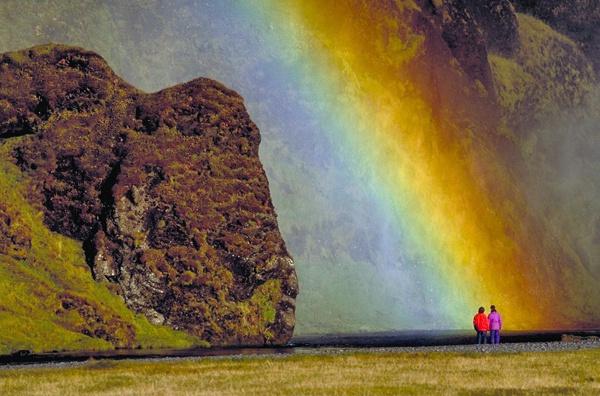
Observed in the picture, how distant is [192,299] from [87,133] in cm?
3351

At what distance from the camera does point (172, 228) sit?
13775 cm

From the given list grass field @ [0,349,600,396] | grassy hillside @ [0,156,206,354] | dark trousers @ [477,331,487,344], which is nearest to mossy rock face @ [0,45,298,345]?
grassy hillside @ [0,156,206,354]

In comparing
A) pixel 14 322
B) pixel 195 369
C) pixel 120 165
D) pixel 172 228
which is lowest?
pixel 195 369

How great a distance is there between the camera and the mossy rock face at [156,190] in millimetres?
133000

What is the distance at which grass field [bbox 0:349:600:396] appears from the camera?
53.6 m

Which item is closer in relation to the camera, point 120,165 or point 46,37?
point 120,165

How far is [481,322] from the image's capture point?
8781 cm

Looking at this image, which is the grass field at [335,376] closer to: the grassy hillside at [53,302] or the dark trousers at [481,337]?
the dark trousers at [481,337]

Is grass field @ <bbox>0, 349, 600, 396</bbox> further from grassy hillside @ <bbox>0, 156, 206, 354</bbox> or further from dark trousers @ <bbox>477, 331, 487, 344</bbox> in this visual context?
grassy hillside @ <bbox>0, 156, 206, 354</bbox>

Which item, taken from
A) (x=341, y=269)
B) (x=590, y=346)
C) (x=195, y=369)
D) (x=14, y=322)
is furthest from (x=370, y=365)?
(x=341, y=269)

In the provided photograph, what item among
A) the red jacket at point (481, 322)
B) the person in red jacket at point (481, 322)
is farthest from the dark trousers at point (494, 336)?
the red jacket at point (481, 322)

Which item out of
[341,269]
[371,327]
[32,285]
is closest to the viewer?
[32,285]

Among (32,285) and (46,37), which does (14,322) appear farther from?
(46,37)

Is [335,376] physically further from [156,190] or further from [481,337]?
[156,190]
